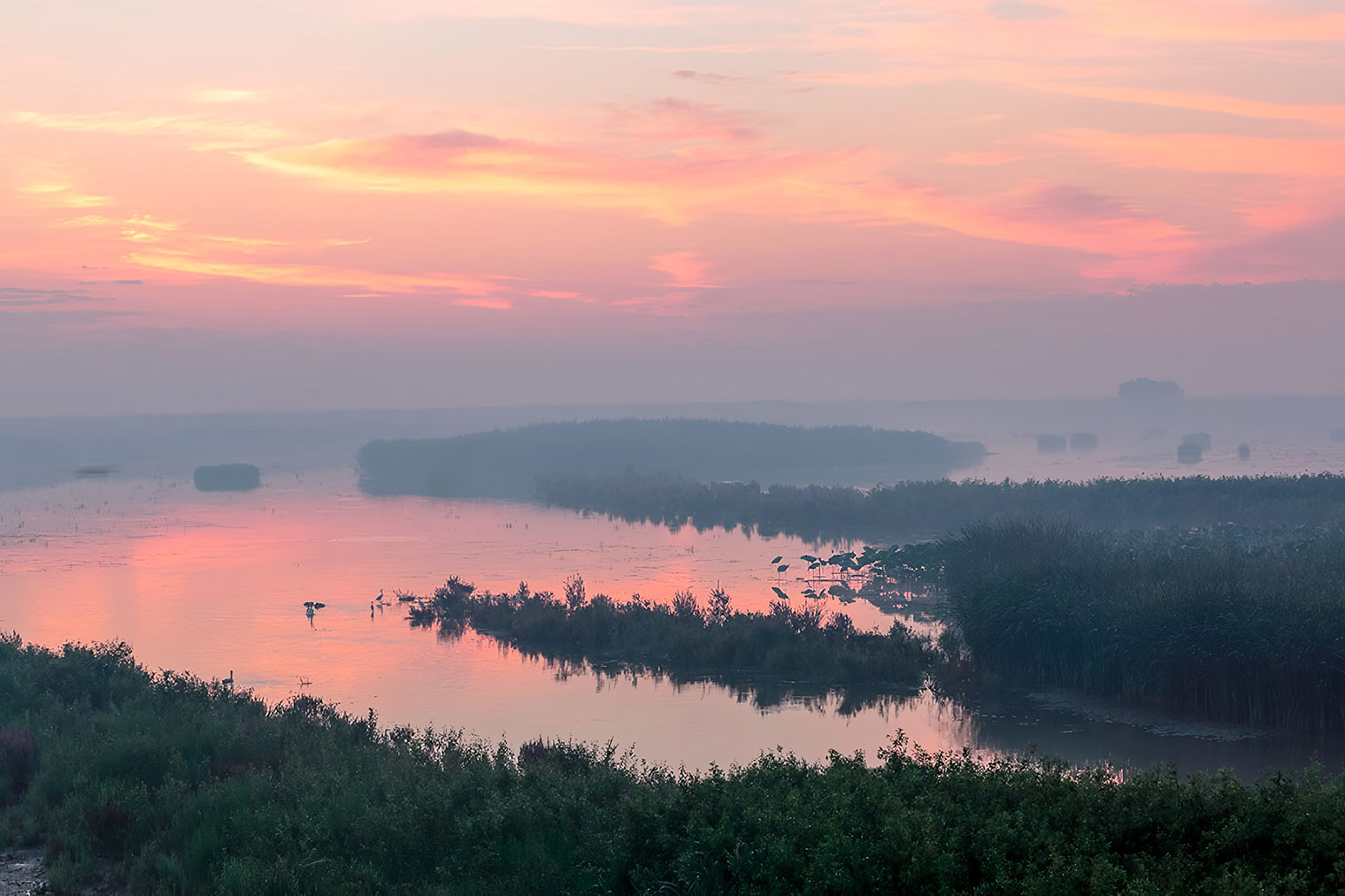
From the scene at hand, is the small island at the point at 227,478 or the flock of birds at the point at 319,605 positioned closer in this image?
the flock of birds at the point at 319,605

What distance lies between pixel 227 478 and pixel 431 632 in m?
63.7

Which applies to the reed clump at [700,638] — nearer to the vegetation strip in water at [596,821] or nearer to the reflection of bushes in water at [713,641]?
the reflection of bushes in water at [713,641]

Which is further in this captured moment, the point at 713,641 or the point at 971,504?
the point at 971,504

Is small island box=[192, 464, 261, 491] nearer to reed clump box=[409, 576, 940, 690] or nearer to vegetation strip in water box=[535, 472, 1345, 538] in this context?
vegetation strip in water box=[535, 472, 1345, 538]

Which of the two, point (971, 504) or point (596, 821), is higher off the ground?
point (971, 504)

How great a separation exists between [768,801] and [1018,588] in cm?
1725

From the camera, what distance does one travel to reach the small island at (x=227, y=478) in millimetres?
87750

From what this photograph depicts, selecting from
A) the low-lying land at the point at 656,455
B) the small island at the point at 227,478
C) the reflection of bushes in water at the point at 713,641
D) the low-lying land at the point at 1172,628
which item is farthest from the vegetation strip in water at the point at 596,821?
the small island at the point at 227,478

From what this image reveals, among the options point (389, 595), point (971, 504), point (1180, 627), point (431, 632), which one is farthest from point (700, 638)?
point (971, 504)

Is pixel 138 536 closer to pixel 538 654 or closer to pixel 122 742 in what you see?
pixel 538 654

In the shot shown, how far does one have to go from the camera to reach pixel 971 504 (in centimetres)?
5994

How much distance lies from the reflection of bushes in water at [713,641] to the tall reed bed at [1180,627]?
2391 mm

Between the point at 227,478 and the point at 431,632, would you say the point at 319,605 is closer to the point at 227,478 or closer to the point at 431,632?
the point at 431,632

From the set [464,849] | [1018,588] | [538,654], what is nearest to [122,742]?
[464,849]
